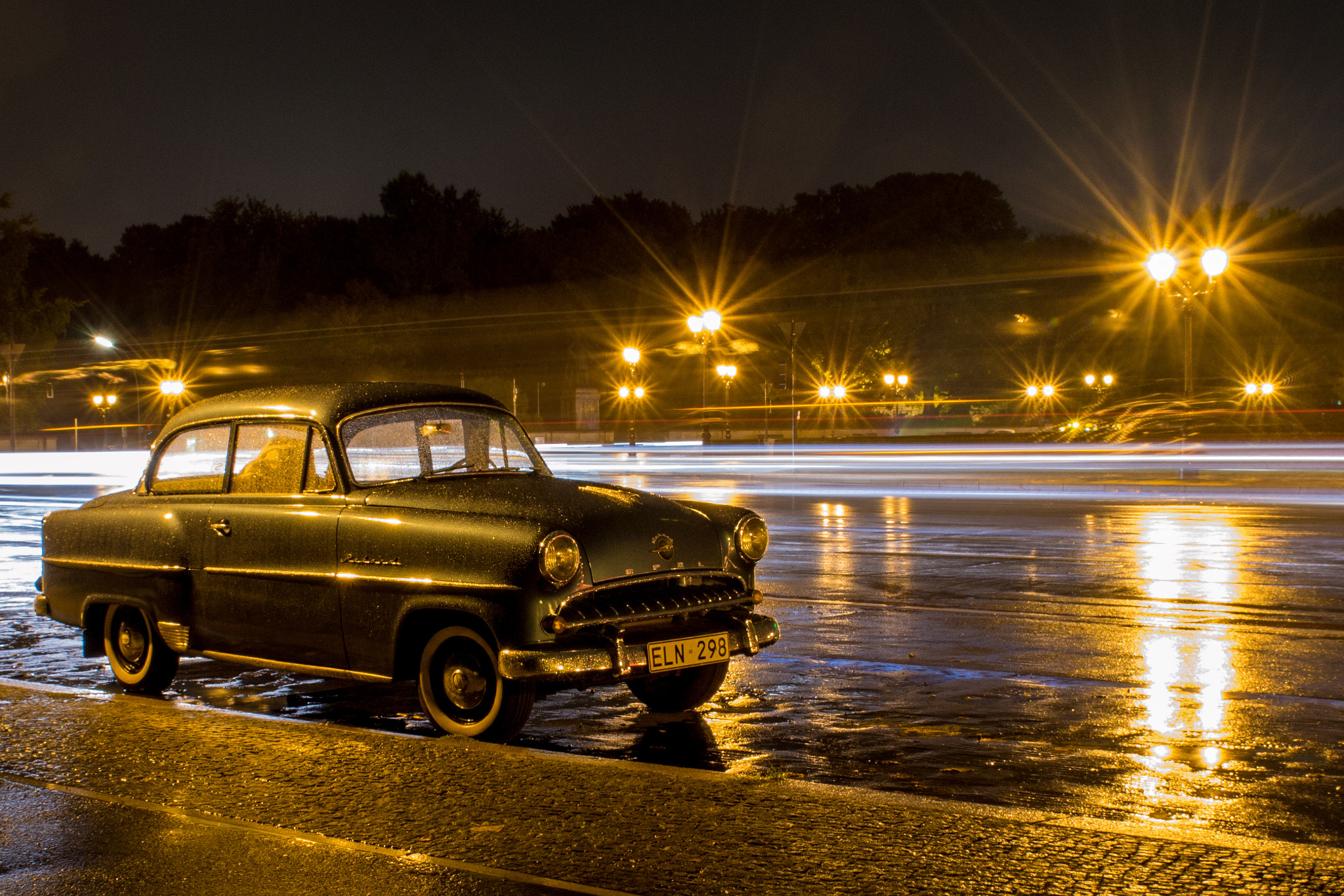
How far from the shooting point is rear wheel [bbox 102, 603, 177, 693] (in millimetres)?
7215

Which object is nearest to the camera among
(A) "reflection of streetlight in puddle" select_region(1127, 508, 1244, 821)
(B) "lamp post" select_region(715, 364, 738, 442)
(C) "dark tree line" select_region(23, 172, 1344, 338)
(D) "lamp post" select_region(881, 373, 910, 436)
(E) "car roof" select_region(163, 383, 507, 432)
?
(A) "reflection of streetlight in puddle" select_region(1127, 508, 1244, 821)

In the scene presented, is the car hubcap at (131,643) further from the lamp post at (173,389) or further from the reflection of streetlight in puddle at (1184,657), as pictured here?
the lamp post at (173,389)

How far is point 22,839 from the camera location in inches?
177

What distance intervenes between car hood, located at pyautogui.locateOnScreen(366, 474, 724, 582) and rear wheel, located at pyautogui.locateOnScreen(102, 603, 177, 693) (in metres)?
1.89

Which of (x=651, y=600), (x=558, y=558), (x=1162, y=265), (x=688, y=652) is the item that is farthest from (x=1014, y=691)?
(x=1162, y=265)

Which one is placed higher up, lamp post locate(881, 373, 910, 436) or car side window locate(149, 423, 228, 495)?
lamp post locate(881, 373, 910, 436)

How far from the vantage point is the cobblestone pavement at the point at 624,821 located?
13.0ft

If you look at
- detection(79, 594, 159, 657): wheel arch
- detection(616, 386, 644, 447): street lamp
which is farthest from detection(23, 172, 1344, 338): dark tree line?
detection(79, 594, 159, 657): wheel arch

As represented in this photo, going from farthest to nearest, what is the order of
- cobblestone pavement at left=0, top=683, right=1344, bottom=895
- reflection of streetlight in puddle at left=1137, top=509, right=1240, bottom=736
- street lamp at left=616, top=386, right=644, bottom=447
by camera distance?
street lamp at left=616, top=386, right=644, bottom=447 → reflection of streetlight in puddle at left=1137, top=509, right=1240, bottom=736 → cobblestone pavement at left=0, top=683, right=1344, bottom=895

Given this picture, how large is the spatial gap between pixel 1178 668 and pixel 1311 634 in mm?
1739

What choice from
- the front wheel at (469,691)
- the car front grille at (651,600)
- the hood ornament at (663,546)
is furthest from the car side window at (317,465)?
the hood ornament at (663,546)

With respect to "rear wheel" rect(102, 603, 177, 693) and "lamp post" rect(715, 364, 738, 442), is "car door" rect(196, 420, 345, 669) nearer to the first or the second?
"rear wheel" rect(102, 603, 177, 693)

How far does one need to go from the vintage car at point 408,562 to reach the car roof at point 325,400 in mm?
13

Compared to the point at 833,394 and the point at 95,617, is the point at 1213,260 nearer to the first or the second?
the point at 95,617
